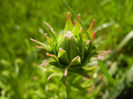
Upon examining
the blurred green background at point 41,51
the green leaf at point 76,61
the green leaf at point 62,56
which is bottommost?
the green leaf at point 76,61

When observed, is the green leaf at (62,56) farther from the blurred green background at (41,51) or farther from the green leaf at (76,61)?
the blurred green background at (41,51)

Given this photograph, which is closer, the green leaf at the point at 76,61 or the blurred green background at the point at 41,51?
the green leaf at the point at 76,61

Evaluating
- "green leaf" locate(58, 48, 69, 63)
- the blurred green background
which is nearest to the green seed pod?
"green leaf" locate(58, 48, 69, 63)

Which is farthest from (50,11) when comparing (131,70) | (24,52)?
(131,70)

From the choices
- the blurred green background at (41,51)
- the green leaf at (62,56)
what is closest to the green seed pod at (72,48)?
the green leaf at (62,56)

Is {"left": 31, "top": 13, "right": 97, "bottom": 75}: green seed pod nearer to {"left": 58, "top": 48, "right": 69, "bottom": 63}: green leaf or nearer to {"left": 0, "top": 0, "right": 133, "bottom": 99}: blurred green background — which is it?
{"left": 58, "top": 48, "right": 69, "bottom": 63}: green leaf

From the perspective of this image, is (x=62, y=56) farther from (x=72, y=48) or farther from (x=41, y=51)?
(x=41, y=51)

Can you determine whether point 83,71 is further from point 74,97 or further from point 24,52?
point 24,52

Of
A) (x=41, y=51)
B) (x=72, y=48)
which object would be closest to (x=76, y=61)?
(x=72, y=48)
